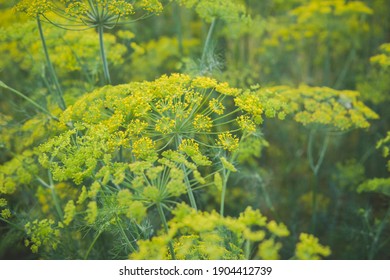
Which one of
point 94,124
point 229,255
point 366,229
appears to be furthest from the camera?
point 366,229

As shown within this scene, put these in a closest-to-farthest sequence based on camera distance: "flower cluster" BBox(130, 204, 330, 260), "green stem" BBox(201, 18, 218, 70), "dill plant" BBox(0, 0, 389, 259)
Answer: "flower cluster" BBox(130, 204, 330, 260) < "dill plant" BBox(0, 0, 389, 259) < "green stem" BBox(201, 18, 218, 70)

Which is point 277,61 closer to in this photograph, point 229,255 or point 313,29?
point 313,29

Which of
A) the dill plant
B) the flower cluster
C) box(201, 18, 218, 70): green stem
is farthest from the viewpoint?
box(201, 18, 218, 70): green stem

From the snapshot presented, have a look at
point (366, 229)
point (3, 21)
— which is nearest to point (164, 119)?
point (366, 229)

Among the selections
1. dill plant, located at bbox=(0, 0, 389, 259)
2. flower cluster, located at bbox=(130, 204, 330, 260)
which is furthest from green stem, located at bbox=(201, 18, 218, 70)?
flower cluster, located at bbox=(130, 204, 330, 260)

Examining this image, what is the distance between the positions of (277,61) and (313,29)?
1.09 m

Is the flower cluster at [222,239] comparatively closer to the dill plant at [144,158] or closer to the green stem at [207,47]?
the dill plant at [144,158]

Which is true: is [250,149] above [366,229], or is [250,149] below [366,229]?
above

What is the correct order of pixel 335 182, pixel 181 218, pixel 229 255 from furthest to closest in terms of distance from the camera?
pixel 335 182, pixel 229 255, pixel 181 218

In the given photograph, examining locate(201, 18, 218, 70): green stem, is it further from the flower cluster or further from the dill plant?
the flower cluster

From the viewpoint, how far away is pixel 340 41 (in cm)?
730

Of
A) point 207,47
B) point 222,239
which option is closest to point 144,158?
point 222,239

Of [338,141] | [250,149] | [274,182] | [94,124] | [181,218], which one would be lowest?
[274,182]

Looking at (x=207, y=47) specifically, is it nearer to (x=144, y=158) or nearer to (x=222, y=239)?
(x=144, y=158)
